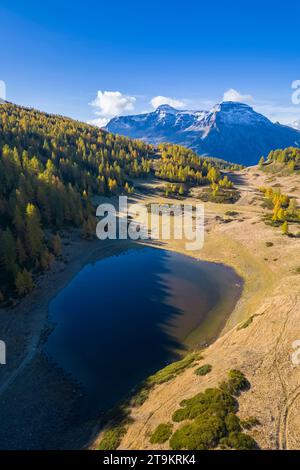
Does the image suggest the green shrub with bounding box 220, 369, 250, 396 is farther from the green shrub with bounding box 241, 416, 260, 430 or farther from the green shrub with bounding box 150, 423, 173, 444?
the green shrub with bounding box 150, 423, 173, 444

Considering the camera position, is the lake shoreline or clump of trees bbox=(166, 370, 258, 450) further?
the lake shoreline

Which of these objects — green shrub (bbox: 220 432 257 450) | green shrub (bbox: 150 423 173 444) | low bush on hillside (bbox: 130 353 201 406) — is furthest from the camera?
low bush on hillside (bbox: 130 353 201 406)

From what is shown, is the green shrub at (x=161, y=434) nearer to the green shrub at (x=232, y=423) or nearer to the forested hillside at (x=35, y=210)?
the green shrub at (x=232, y=423)

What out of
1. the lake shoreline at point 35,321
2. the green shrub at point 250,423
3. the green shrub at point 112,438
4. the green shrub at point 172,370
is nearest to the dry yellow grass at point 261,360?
the green shrub at point 250,423

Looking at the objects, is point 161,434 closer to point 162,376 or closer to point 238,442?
point 238,442

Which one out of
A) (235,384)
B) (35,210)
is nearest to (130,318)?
(235,384)

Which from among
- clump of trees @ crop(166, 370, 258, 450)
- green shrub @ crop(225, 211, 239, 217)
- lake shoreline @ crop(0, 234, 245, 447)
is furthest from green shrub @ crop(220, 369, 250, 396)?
green shrub @ crop(225, 211, 239, 217)
